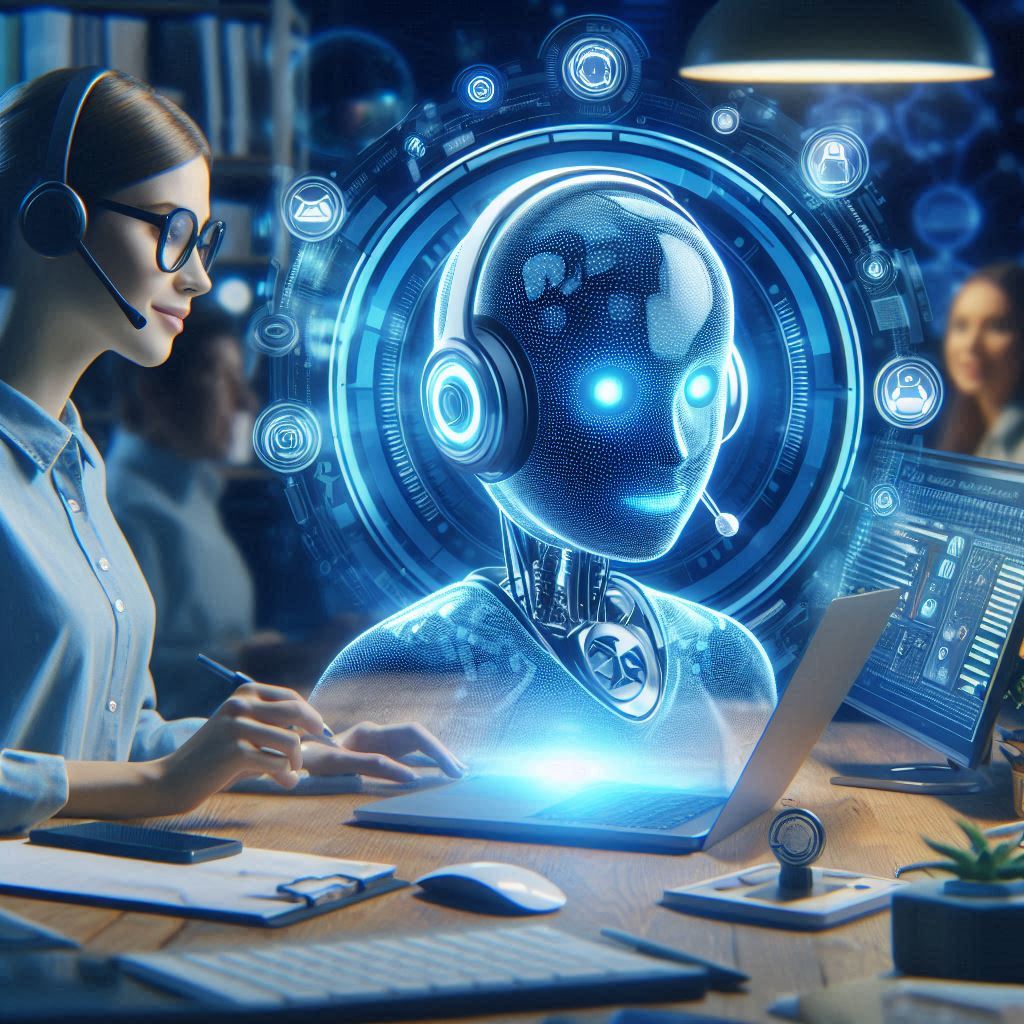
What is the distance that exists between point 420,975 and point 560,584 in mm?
955

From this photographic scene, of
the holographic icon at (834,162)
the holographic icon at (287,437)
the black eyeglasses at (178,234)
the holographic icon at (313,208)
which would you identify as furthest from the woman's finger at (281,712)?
the holographic icon at (834,162)

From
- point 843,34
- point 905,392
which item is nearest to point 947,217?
point 905,392

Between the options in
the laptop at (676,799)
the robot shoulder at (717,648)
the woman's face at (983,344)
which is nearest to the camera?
the laptop at (676,799)

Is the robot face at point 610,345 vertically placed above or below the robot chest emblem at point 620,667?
above

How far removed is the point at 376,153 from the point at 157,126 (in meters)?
0.62

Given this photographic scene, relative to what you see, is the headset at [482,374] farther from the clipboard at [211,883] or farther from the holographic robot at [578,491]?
the clipboard at [211,883]

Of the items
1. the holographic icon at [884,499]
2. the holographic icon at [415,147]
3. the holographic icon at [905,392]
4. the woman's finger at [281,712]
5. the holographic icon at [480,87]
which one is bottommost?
the woman's finger at [281,712]

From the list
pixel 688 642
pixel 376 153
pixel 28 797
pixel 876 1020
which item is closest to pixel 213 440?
pixel 376 153

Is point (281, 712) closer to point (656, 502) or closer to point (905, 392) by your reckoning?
point (656, 502)

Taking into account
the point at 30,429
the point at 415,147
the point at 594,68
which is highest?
the point at 594,68

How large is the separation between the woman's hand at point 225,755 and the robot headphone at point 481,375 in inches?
17.3

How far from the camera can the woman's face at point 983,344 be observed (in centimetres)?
248

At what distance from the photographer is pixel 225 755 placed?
141 cm

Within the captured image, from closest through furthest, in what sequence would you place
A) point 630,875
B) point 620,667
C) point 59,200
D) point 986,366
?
point 630,875 → point 59,200 → point 620,667 → point 986,366
